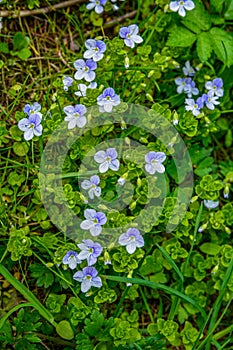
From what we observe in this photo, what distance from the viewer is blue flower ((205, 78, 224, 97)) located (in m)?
2.83

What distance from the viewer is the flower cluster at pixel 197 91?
107 inches

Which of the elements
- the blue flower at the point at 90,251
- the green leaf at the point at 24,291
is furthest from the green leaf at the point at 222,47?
the green leaf at the point at 24,291

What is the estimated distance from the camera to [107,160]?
8.23 feet

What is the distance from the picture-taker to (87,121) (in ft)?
8.59

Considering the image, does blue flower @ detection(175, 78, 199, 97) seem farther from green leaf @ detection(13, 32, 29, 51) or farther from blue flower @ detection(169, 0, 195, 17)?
green leaf @ detection(13, 32, 29, 51)

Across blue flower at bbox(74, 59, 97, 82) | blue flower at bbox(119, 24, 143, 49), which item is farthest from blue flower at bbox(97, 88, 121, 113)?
blue flower at bbox(119, 24, 143, 49)

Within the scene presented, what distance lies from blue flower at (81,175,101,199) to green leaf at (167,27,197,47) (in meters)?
0.83

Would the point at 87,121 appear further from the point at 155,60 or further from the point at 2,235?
the point at 2,235

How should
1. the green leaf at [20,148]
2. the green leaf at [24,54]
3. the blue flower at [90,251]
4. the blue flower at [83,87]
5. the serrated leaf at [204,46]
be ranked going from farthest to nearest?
the green leaf at [24,54]
the serrated leaf at [204,46]
the green leaf at [20,148]
the blue flower at [83,87]
the blue flower at [90,251]

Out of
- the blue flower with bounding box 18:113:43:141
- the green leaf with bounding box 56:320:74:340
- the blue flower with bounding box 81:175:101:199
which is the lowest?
the green leaf with bounding box 56:320:74:340

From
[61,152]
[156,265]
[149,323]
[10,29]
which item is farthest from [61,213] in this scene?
[10,29]

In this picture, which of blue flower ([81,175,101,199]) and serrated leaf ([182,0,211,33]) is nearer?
blue flower ([81,175,101,199])

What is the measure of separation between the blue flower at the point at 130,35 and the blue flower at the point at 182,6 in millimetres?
266

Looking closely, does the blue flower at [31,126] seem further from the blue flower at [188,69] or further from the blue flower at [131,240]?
the blue flower at [188,69]
